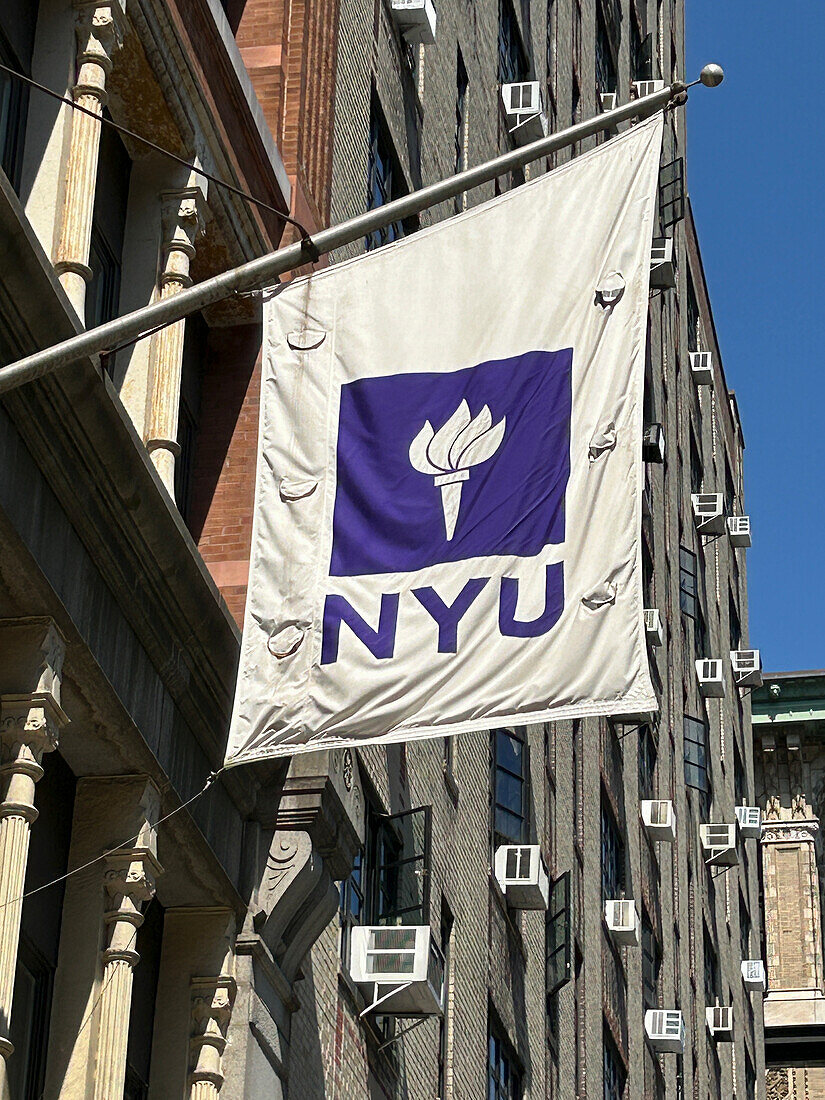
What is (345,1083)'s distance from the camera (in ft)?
58.9

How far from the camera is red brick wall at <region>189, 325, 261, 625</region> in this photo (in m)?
16.7

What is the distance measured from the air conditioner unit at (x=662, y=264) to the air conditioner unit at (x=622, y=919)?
39.8 feet

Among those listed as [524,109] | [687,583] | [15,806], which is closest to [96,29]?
[15,806]

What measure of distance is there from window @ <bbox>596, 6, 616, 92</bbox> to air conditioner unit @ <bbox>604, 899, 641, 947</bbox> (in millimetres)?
16181

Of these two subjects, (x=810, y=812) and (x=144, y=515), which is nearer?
(x=144, y=515)

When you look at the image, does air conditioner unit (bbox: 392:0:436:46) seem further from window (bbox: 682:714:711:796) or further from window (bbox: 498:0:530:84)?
window (bbox: 682:714:711:796)

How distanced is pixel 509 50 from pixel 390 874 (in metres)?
15.4

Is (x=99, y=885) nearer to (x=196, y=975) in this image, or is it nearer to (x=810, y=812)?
(x=196, y=975)

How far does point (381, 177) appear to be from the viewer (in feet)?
73.0

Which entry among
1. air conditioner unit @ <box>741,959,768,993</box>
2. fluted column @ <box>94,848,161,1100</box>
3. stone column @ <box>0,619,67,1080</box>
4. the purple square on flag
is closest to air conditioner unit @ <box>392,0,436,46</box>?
the purple square on flag

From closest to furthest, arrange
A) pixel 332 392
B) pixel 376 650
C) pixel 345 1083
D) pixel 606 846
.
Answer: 1. pixel 376 650
2. pixel 332 392
3. pixel 345 1083
4. pixel 606 846

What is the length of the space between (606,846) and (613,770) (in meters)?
1.71

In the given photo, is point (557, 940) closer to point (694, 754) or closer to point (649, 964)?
point (649, 964)

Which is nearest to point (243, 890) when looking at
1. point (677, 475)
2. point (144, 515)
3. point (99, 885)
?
point (99, 885)
